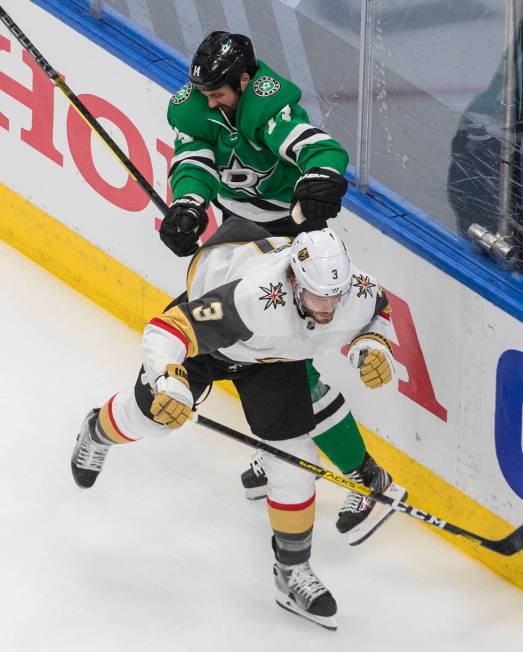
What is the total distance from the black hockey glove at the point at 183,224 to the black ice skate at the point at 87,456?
64 cm

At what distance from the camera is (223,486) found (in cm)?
455

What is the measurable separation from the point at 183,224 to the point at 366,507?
1.01 metres

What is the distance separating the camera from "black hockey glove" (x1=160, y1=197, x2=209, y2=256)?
3.84 meters

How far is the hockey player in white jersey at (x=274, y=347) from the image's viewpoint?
3538 millimetres

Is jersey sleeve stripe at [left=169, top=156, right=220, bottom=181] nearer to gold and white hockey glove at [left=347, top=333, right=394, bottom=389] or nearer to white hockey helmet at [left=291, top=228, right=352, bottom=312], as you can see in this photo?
white hockey helmet at [left=291, top=228, right=352, bottom=312]

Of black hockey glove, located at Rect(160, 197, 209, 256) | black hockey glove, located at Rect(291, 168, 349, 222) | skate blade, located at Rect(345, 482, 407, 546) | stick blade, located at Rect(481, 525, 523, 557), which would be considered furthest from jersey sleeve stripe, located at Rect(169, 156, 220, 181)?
stick blade, located at Rect(481, 525, 523, 557)

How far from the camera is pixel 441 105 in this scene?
408 cm

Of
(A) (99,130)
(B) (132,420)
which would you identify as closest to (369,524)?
(B) (132,420)

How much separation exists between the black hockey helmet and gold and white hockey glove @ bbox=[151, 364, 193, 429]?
752mm

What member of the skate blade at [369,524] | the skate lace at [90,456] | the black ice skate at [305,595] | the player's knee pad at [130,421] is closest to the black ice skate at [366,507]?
the skate blade at [369,524]

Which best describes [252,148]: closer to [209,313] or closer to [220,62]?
[220,62]

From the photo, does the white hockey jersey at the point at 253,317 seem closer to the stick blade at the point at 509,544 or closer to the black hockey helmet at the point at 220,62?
the black hockey helmet at the point at 220,62

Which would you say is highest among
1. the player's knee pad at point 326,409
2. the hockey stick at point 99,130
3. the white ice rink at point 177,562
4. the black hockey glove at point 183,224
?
the black hockey glove at point 183,224

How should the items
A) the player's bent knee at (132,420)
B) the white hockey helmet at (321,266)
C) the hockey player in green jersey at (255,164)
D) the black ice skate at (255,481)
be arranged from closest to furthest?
1. the white hockey helmet at (321,266)
2. the hockey player in green jersey at (255,164)
3. the player's bent knee at (132,420)
4. the black ice skate at (255,481)
